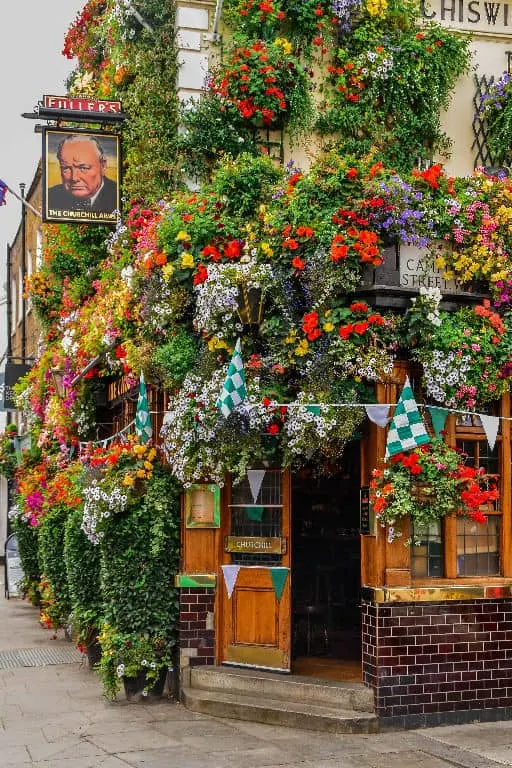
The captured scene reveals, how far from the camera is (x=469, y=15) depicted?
12.0 metres

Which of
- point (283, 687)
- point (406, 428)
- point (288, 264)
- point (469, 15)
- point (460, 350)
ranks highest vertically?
point (469, 15)

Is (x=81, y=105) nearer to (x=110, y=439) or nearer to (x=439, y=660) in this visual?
(x=110, y=439)

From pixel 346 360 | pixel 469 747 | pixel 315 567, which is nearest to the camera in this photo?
pixel 469 747

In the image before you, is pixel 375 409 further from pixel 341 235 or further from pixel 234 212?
pixel 234 212

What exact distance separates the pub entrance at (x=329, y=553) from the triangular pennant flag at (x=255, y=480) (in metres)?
2.37

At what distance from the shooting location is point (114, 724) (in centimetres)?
961

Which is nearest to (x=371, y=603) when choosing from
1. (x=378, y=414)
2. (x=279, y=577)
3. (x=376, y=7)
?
(x=279, y=577)

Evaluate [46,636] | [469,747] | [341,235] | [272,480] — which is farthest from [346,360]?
[46,636]

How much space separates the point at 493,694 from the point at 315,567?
13.4 feet

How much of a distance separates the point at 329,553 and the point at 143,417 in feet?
13.8

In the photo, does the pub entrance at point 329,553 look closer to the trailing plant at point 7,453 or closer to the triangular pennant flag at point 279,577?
the triangular pennant flag at point 279,577

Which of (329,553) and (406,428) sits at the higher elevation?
(406,428)

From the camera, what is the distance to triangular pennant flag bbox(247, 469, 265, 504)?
10344 mm

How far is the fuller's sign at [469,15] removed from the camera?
39.1 ft
